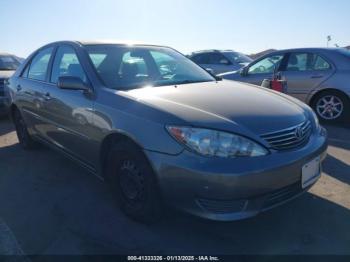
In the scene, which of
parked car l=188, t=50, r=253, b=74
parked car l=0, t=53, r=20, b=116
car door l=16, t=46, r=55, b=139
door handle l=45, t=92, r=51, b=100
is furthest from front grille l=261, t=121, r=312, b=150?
parked car l=188, t=50, r=253, b=74

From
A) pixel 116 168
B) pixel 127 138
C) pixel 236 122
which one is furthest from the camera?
pixel 116 168

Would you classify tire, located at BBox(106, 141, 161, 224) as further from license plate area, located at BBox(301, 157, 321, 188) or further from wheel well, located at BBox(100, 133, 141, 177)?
license plate area, located at BBox(301, 157, 321, 188)

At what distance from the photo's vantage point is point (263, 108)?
313cm

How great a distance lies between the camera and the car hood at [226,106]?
2.79 m

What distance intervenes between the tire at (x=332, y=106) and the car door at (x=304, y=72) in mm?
245

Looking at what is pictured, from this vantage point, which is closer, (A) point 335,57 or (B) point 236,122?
(B) point 236,122

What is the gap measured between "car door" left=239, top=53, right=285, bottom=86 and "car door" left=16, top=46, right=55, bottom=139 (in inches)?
172

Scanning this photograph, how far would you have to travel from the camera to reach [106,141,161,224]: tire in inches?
115

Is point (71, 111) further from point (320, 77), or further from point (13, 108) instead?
point (320, 77)

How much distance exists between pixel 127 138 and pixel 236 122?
90 centimetres

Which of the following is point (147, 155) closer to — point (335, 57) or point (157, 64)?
point (157, 64)

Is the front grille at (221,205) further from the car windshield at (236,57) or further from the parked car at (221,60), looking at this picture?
the car windshield at (236,57)

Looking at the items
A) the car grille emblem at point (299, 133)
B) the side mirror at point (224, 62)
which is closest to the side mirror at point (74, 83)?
the car grille emblem at point (299, 133)

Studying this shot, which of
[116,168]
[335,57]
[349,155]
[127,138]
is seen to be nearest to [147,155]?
[127,138]
